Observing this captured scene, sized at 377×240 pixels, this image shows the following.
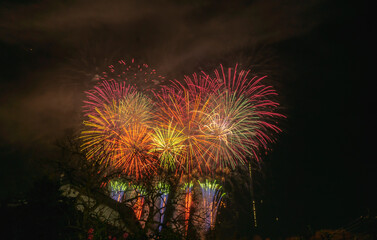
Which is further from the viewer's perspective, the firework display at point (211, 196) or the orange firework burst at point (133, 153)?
the firework display at point (211, 196)

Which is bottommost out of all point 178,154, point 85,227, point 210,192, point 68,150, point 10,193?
point 85,227

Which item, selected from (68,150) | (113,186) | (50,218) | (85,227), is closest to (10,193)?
(50,218)

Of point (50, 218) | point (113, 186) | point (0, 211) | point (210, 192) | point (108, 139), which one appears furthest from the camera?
point (113, 186)

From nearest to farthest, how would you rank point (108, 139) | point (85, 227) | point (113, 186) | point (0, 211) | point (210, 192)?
point (85, 227), point (0, 211), point (108, 139), point (210, 192), point (113, 186)

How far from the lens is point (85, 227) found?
13984 millimetres

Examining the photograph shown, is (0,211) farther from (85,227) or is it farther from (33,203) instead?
(85,227)

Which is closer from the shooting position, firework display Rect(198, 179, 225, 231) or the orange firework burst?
the orange firework burst

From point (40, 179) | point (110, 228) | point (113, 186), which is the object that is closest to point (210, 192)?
point (113, 186)

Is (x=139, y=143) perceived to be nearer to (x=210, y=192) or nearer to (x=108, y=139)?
(x=108, y=139)

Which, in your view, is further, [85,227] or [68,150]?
[68,150]

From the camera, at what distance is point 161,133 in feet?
68.7

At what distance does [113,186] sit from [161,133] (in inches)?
900

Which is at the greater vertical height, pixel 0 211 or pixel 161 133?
pixel 161 133

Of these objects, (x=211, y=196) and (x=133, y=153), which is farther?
(x=211, y=196)
